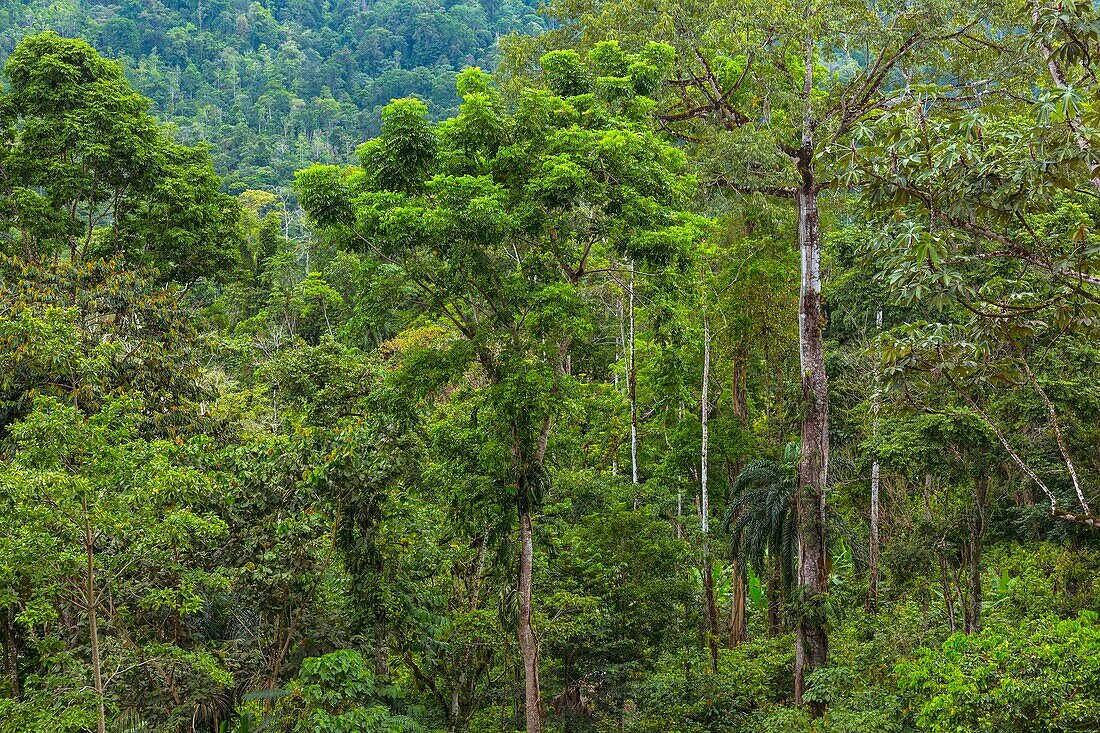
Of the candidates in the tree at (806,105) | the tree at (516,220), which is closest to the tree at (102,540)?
the tree at (516,220)

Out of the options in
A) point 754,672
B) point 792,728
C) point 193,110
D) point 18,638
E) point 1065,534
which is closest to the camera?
point 792,728

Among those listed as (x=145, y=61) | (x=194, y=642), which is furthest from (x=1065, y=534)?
(x=145, y=61)

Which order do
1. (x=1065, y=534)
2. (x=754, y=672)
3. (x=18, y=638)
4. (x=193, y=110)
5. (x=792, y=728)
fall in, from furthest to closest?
(x=193, y=110), (x=754, y=672), (x=1065, y=534), (x=18, y=638), (x=792, y=728)

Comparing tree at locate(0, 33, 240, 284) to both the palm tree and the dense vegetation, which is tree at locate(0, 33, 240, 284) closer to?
the dense vegetation

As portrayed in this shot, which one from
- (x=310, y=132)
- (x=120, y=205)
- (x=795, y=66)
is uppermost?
(x=310, y=132)

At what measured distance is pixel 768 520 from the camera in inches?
492

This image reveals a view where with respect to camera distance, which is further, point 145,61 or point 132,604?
point 145,61

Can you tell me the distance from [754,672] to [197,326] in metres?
10.00

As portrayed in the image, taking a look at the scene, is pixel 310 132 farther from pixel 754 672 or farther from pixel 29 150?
pixel 754 672

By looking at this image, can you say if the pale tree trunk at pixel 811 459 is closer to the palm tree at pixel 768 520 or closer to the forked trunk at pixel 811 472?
the forked trunk at pixel 811 472

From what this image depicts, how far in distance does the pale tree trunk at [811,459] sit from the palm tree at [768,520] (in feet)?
1.36

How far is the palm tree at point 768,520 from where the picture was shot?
12180 millimetres

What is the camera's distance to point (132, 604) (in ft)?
32.1

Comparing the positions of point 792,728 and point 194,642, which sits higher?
point 194,642
